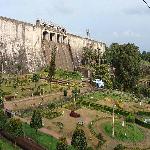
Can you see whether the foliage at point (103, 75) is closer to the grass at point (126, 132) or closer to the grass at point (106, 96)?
the grass at point (106, 96)

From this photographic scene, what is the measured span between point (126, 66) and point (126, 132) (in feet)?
100.0

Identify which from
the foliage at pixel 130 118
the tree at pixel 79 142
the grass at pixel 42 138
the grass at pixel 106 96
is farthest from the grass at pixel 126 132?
the grass at pixel 106 96

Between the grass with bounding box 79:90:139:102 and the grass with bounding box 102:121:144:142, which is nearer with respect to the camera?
the grass with bounding box 102:121:144:142

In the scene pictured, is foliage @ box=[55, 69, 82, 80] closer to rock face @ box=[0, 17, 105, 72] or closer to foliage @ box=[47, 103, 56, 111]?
rock face @ box=[0, 17, 105, 72]

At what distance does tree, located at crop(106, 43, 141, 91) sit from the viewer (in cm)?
6806

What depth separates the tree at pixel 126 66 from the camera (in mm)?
68062

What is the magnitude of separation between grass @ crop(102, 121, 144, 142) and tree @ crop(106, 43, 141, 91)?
26.8m

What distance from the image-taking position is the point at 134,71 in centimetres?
6819

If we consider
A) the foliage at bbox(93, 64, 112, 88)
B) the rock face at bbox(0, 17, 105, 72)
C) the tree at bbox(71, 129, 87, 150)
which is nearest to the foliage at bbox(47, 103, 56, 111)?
the tree at bbox(71, 129, 87, 150)

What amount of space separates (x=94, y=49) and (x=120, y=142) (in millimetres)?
46453

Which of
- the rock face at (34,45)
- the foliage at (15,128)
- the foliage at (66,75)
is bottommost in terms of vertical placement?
the foliage at (15,128)

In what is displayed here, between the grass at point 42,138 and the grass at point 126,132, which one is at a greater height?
the grass at point 42,138

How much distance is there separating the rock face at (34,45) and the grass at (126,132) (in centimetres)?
2131

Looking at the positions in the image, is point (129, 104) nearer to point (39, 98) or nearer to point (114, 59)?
point (39, 98)
